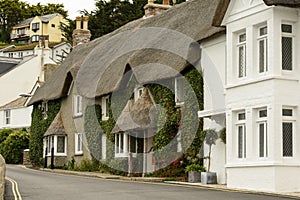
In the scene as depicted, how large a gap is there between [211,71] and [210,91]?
84 cm

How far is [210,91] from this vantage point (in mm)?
27125

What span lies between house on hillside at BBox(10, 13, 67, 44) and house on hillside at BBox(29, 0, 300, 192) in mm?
85936

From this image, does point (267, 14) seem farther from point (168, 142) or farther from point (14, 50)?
point (14, 50)

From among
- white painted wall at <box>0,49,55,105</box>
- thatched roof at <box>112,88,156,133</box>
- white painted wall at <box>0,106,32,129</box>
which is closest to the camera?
thatched roof at <box>112,88,156,133</box>

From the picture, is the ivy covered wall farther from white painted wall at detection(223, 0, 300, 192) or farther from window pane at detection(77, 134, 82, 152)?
window pane at detection(77, 134, 82, 152)

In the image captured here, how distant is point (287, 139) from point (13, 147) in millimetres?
33409

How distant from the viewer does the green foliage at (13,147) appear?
5181cm

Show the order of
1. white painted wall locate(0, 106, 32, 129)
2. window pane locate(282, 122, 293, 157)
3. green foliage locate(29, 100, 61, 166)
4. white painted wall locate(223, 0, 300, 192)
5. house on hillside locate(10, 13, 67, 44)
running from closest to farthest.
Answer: white painted wall locate(223, 0, 300, 192)
window pane locate(282, 122, 293, 157)
green foliage locate(29, 100, 61, 166)
white painted wall locate(0, 106, 32, 129)
house on hillside locate(10, 13, 67, 44)

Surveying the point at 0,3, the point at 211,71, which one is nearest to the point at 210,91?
the point at 211,71

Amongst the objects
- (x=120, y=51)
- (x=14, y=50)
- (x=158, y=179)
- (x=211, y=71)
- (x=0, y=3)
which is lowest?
(x=158, y=179)

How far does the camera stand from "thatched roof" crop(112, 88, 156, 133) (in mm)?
31094

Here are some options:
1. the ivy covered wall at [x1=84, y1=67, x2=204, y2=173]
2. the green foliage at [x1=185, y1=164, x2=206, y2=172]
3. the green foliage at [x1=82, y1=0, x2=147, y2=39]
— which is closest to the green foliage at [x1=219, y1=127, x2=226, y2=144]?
the ivy covered wall at [x1=84, y1=67, x2=204, y2=173]

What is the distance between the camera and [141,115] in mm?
31344

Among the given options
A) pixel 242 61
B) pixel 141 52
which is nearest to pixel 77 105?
pixel 141 52
